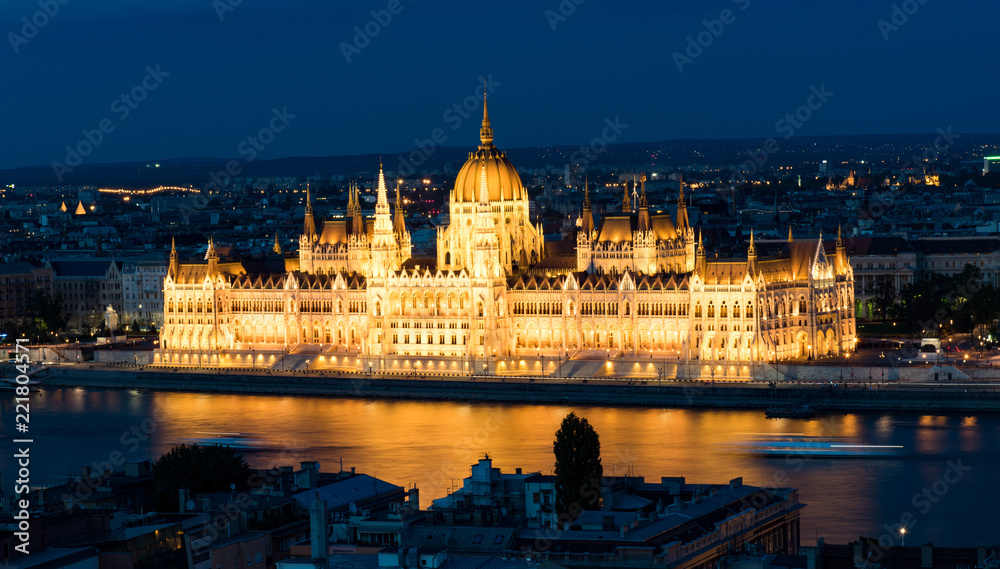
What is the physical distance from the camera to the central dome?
8669 cm

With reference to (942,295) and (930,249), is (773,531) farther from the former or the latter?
(930,249)

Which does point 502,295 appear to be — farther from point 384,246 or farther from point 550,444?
point 550,444

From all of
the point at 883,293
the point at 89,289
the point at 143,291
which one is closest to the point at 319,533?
the point at 883,293

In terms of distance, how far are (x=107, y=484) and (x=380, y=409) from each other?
3601 cm

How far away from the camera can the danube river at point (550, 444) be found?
165ft

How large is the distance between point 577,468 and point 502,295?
147ft

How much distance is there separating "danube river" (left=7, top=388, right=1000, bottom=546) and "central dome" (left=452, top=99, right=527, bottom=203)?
39.7ft

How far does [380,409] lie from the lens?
2960 inches

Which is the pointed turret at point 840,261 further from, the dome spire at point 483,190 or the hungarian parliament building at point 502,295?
the dome spire at point 483,190

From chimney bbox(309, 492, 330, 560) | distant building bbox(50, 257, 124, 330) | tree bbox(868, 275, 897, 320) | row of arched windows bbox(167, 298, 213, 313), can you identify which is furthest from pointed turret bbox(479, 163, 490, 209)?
chimney bbox(309, 492, 330, 560)

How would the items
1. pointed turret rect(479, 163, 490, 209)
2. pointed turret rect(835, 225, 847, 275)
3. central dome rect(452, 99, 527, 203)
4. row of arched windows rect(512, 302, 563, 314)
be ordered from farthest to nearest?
central dome rect(452, 99, 527, 203) → pointed turret rect(479, 163, 490, 209) → pointed turret rect(835, 225, 847, 275) → row of arched windows rect(512, 302, 563, 314)

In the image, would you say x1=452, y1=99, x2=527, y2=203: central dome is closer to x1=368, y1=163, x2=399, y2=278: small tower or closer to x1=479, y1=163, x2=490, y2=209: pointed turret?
x1=479, y1=163, x2=490, y2=209: pointed turret

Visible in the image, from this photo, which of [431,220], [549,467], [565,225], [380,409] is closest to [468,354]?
[380,409]

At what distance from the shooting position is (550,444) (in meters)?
62.4
